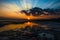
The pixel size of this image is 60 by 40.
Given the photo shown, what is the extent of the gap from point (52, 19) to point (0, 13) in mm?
741

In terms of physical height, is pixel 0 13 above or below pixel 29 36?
above

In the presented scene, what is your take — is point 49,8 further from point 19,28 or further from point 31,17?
point 19,28

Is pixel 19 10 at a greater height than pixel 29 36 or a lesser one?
greater

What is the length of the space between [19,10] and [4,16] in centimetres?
23

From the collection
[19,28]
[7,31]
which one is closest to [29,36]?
[19,28]

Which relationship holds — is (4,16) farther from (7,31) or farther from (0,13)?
(7,31)

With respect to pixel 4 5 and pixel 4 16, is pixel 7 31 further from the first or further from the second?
pixel 4 5

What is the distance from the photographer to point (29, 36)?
6.27 feet

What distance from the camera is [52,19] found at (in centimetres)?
194

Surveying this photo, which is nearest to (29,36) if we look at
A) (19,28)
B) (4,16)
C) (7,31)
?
(19,28)

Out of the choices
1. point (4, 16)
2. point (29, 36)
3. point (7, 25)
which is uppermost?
point (4, 16)

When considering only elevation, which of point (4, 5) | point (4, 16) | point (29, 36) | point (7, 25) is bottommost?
point (29, 36)

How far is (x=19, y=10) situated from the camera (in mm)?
1958

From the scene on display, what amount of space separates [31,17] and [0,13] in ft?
1.46
